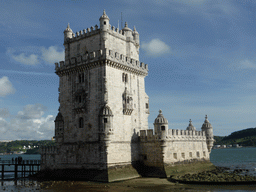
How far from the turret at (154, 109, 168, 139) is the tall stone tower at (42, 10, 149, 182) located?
376cm

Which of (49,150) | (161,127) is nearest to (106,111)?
(161,127)

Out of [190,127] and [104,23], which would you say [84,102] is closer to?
[104,23]

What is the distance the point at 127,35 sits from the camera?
4656 centimetres

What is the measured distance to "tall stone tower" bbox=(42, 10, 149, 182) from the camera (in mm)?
39000

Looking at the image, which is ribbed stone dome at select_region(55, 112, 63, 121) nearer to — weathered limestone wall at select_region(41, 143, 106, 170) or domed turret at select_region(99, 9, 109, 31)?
weathered limestone wall at select_region(41, 143, 106, 170)

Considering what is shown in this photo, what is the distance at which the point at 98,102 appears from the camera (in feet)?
130

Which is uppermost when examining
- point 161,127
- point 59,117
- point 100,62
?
point 100,62

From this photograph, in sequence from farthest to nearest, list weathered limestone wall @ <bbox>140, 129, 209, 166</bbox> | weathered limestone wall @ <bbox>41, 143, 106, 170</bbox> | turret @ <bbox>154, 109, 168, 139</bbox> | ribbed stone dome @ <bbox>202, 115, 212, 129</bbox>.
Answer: ribbed stone dome @ <bbox>202, 115, 212, 129</bbox> → turret @ <bbox>154, 109, 168, 139</bbox> → weathered limestone wall @ <bbox>140, 129, 209, 166</bbox> → weathered limestone wall @ <bbox>41, 143, 106, 170</bbox>

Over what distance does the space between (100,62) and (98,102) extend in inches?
225

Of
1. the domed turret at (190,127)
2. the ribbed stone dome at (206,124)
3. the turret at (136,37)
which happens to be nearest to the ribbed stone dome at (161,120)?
the turret at (136,37)

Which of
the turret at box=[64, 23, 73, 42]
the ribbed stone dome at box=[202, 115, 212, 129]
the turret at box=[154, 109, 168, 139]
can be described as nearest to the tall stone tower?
the turret at box=[64, 23, 73, 42]

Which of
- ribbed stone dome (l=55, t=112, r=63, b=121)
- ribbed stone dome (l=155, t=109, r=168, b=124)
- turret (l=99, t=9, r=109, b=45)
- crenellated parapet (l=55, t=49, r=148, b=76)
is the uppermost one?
turret (l=99, t=9, r=109, b=45)

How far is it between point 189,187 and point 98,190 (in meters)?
10.7

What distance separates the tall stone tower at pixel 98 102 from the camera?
3900 cm
